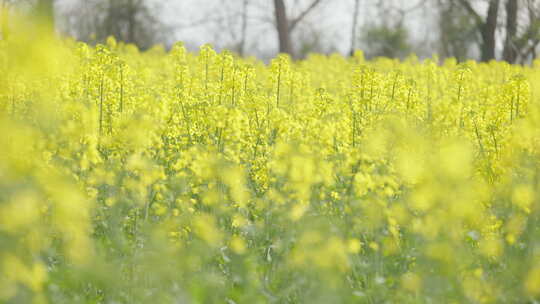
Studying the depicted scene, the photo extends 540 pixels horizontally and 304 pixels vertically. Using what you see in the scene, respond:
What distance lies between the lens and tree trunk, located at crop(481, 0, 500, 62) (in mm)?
16188

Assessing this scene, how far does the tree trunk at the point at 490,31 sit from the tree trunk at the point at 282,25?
5502mm

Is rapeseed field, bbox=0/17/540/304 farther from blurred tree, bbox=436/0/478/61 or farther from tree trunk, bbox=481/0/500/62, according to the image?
tree trunk, bbox=481/0/500/62

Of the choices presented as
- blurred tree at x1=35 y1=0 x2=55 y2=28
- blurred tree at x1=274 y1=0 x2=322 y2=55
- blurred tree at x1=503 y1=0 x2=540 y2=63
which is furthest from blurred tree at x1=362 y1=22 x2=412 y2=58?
blurred tree at x1=35 y1=0 x2=55 y2=28

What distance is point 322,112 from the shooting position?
18.2 ft

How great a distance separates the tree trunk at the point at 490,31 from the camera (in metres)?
16.2

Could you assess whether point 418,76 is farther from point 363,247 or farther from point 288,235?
point 288,235

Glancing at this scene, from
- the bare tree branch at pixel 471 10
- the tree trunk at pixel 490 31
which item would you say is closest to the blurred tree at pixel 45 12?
the bare tree branch at pixel 471 10

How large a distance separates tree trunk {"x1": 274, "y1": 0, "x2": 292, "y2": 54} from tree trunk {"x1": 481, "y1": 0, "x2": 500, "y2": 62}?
5502mm

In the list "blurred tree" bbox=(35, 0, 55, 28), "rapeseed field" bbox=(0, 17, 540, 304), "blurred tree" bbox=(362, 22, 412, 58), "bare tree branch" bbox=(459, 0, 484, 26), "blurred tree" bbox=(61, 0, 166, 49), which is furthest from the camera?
"blurred tree" bbox=(362, 22, 412, 58)

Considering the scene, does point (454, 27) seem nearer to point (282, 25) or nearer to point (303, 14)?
point (303, 14)

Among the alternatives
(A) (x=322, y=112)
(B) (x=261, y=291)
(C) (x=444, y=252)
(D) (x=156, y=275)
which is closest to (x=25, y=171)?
(D) (x=156, y=275)

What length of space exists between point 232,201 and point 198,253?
1129mm

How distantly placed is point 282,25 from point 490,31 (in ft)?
19.0

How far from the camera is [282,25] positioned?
16922mm
